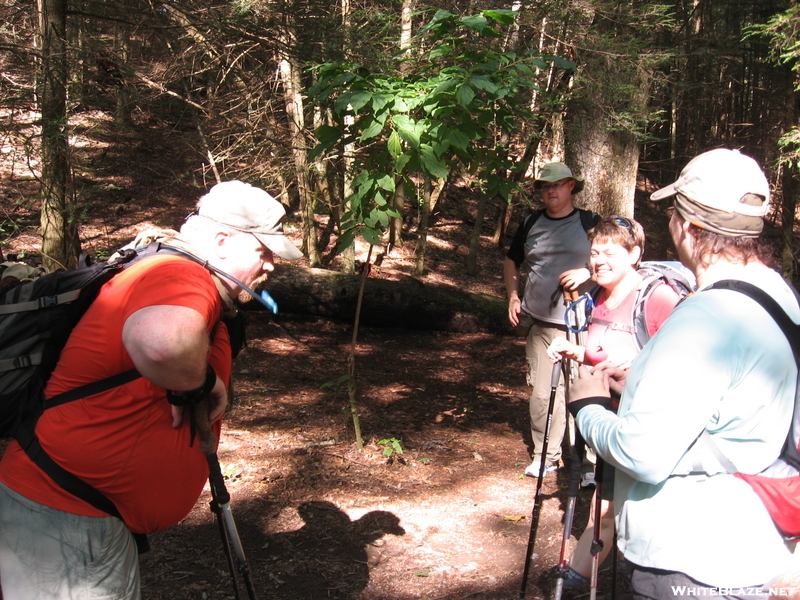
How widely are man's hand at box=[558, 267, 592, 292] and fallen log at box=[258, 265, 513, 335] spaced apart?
4917 mm

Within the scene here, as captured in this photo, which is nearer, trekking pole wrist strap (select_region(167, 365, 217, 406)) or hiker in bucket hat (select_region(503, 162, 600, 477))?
trekking pole wrist strap (select_region(167, 365, 217, 406))

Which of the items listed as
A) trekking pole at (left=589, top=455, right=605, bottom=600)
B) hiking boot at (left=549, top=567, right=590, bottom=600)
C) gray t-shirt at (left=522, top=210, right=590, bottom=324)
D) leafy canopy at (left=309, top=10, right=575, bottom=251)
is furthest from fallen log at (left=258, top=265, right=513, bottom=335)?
trekking pole at (left=589, top=455, right=605, bottom=600)

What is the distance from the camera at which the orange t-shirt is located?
192 centimetres

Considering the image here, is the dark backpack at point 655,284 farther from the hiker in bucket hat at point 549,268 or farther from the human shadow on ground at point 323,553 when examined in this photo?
the human shadow on ground at point 323,553

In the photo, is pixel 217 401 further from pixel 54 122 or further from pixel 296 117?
pixel 296 117

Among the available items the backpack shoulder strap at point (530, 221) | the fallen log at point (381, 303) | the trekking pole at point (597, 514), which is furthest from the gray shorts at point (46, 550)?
the fallen log at point (381, 303)

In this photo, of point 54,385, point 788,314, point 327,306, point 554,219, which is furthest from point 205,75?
point 788,314

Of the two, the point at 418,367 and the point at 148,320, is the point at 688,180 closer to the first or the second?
the point at 148,320

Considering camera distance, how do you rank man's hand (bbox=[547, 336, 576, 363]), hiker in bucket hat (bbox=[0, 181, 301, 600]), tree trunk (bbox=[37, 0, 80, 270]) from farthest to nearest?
tree trunk (bbox=[37, 0, 80, 270])
man's hand (bbox=[547, 336, 576, 363])
hiker in bucket hat (bbox=[0, 181, 301, 600])

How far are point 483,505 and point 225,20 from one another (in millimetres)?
5156

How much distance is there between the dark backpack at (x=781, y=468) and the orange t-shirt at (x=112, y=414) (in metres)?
1.53

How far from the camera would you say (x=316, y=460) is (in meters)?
4.98

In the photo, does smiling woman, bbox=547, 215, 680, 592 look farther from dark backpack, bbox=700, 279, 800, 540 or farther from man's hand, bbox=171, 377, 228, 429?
man's hand, bbox=171, 377, 228, 429

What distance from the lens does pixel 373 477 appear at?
4.77 m
